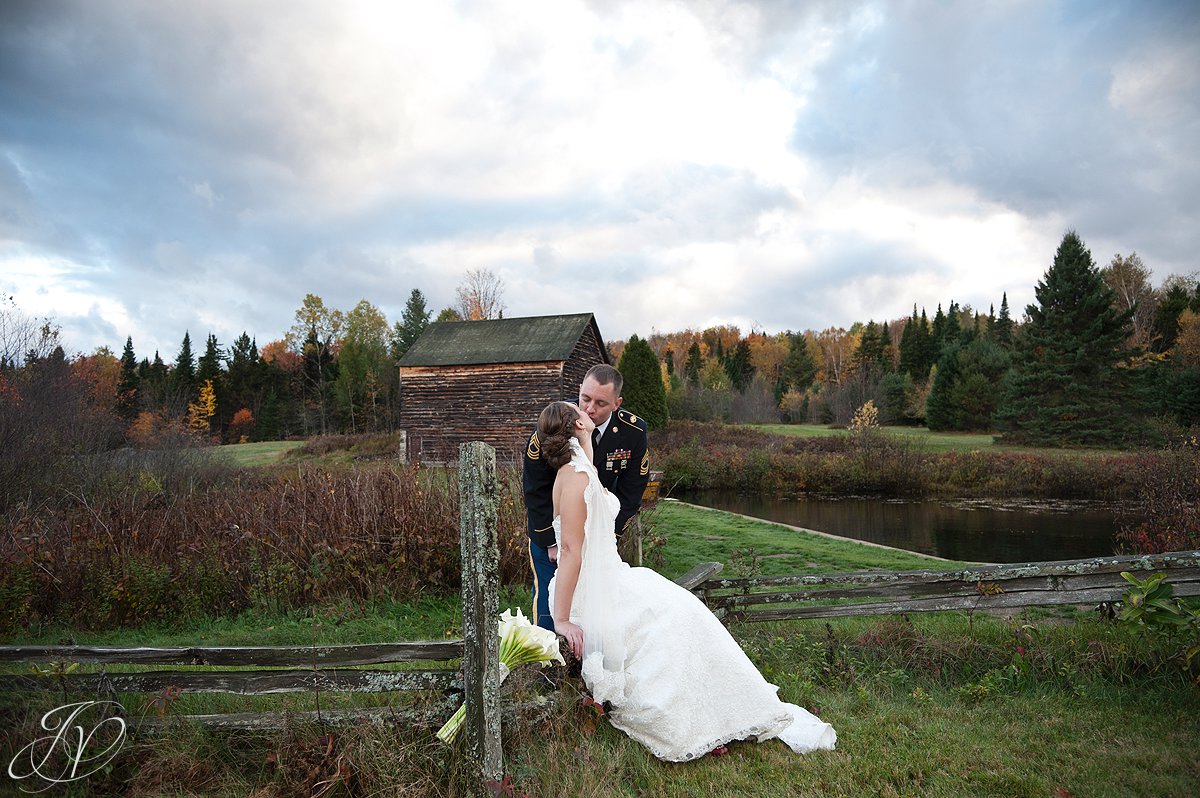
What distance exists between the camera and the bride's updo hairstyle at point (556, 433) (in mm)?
3785

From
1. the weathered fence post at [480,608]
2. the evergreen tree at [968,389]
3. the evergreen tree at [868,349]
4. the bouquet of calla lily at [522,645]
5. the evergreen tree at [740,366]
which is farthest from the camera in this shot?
the evergreen tree at [740,366]

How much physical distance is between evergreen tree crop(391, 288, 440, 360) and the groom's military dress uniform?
54.1 m

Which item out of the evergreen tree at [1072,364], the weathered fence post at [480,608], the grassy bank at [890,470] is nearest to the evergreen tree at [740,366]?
the evergreen tree at [1072,364]

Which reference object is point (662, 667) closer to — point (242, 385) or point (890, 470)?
point (890, 470)

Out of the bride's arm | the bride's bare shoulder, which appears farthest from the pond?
the bride's bare shoulder

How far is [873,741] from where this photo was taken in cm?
390

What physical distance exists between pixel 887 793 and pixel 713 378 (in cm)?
5735

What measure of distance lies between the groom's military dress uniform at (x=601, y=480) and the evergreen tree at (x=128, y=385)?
43100 mm

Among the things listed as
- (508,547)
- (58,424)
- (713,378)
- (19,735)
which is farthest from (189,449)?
(713,378)

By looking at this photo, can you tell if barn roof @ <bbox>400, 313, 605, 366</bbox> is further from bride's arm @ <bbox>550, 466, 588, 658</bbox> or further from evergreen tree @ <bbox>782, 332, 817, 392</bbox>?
evergreen tree @ <bbox>782, 332, 817, 392</bbox>

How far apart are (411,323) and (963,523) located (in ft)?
163

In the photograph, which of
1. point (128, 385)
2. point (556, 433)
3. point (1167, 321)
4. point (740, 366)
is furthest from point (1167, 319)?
point (128, 385)

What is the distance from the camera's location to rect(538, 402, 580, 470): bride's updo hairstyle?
3785mm

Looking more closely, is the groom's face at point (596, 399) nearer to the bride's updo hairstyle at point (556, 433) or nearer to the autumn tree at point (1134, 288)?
the bride's updo hairstyle at point (556, 433)
